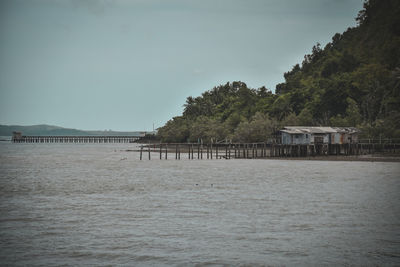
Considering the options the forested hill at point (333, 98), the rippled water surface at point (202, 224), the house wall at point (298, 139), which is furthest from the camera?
the house wall at point (298, 139)

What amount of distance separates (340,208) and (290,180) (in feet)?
40.9

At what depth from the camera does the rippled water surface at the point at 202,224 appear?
38.8ft

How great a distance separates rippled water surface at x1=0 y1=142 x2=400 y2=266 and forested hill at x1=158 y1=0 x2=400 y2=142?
20917mm

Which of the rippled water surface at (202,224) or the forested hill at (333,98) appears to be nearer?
the rippled water surface at (202,224)

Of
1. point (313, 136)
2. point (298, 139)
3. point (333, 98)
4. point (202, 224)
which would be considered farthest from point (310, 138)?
point (202, 224)

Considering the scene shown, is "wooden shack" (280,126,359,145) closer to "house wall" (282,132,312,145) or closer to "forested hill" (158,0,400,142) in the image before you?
"house wall" (282,132,312,145)

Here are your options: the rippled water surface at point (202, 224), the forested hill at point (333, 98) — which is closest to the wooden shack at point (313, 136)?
the forested hill at point (333, 98)

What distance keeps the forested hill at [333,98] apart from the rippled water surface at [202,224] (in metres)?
20.9

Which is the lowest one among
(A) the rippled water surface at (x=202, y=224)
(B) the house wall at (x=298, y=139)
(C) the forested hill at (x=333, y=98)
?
(A) the rippled water surface at (x=202, y=224)

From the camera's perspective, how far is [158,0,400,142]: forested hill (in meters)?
50.2

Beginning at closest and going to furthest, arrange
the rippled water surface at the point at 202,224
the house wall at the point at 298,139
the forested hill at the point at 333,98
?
the rippled water surface at the point at 202,224
the forested hill at the point at 333,98
the house wall at the point at 298,139

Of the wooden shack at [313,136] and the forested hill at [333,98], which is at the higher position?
the forested hill at [333,98]

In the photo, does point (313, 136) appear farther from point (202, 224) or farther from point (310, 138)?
point (202, 224)

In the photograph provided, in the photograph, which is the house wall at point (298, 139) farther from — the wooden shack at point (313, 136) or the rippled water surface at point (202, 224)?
the rippled water surface at point (202, 224)
